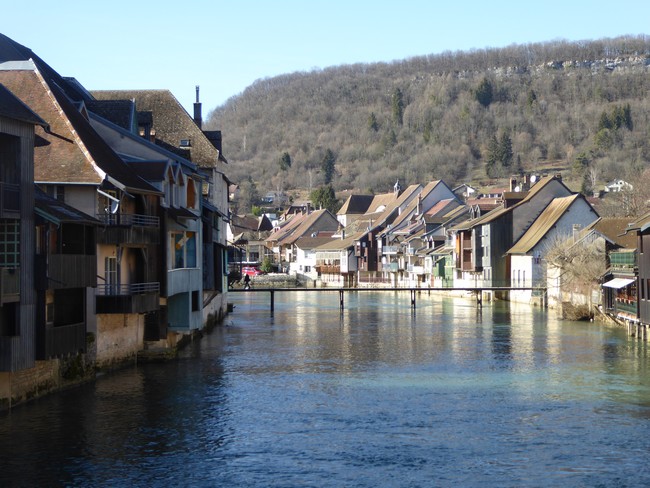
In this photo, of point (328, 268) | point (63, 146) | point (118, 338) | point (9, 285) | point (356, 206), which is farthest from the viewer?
point (356, 206)

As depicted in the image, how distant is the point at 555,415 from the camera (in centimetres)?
3048

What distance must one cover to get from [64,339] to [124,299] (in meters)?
5.10

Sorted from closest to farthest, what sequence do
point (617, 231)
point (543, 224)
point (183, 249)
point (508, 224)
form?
1. point (183, 249)
2. point (617, 231)
3. point (543, 224)
4. point (508, 224)

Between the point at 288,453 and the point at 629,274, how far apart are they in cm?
3490

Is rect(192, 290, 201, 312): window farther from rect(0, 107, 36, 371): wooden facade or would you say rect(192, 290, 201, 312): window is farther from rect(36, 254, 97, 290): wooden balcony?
rect(0, 107, 36, 371): wooden facade

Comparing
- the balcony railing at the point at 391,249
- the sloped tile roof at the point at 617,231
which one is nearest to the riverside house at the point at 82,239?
the sloped tile roof at the point at 617,231

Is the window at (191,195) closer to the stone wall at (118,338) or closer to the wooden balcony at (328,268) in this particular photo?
the stone wall at (118,338)

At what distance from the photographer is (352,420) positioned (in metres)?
30.0

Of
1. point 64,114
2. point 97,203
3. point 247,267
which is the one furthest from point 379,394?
point 247,267

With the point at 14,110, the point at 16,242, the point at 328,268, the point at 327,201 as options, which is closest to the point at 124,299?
the point at 16,242

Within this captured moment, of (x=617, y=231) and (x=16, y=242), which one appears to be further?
(x=617, y=231)

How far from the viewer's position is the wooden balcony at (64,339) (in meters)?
29.5

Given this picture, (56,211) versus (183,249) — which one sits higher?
(56,211)

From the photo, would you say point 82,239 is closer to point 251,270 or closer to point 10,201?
point 10,201
